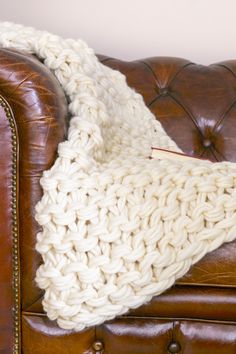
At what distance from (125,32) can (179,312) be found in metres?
1.07

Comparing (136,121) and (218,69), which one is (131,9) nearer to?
(218,69)

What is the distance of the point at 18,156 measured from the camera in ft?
2.56

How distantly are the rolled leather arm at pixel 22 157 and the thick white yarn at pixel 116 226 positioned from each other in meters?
0.03

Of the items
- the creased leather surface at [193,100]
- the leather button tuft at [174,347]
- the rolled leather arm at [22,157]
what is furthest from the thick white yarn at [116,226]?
the creased leather surface at [193,100]

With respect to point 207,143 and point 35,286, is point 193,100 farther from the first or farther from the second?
point 35,286

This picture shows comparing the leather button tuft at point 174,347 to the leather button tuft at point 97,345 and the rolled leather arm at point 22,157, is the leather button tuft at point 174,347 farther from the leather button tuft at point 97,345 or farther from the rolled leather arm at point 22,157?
the rolled leather arm at point 22,157

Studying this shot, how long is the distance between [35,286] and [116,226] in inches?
7.2

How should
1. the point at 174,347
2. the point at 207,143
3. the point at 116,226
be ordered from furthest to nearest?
the point at 207,143
the point at 174,347
the point at 116,226

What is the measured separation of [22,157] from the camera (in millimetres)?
780

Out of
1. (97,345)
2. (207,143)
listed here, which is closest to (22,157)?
(97,345)

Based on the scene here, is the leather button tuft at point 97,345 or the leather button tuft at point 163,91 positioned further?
the leather button tuft at point 163,91

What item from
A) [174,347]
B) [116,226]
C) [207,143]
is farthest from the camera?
[207,143]

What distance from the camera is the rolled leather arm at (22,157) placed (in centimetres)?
76

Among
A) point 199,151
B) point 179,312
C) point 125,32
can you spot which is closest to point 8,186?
point 179,312
